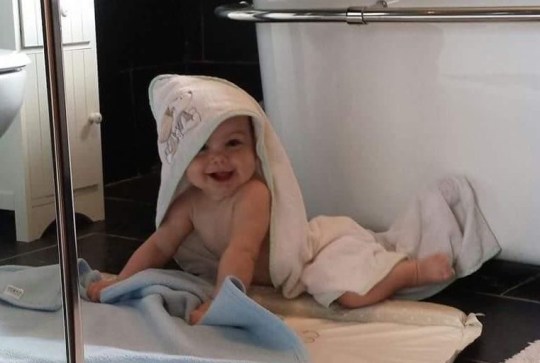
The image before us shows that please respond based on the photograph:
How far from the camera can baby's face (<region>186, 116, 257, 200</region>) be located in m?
1.50

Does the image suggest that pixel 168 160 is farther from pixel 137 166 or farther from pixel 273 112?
pixel 137 166

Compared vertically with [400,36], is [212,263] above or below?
below

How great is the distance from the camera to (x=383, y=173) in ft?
5.84

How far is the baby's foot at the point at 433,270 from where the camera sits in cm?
153

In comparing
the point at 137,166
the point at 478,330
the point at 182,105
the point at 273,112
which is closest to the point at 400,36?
the point at 273,112

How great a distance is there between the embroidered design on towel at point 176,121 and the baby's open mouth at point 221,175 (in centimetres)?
8

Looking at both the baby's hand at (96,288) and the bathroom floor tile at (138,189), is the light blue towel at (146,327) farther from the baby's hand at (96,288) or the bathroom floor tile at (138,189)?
the bathroom floor tile at (138,189)

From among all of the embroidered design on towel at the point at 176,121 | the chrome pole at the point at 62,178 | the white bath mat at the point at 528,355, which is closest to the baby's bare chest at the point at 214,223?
the embroidered design on towel at the point at 176,121

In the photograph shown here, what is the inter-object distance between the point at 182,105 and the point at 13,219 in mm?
330

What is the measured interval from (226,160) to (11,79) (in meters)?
0.38

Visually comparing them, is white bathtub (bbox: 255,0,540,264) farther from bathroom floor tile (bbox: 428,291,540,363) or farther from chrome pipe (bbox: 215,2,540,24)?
bathroom floor tile (bbox: 428,291,540,363)

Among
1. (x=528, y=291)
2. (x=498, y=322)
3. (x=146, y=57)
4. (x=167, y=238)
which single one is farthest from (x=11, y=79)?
(x=146, y=57)

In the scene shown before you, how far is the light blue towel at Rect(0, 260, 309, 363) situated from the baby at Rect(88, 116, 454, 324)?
88 mm

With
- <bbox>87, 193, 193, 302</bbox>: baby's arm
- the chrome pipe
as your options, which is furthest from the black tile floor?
the chrome pipe
